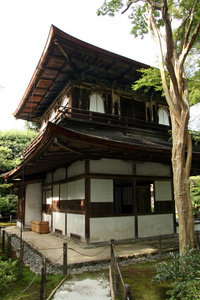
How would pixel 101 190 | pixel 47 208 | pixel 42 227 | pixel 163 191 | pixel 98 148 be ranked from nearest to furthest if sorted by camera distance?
pixel 98 148
pixel 101 190
pixel 163 191
pixel 42 227
pixel 47 208

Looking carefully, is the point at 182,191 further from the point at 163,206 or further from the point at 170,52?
the point at 163,206

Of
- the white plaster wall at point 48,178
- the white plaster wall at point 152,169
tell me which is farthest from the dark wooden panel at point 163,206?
the white plaster wall at point 48,178

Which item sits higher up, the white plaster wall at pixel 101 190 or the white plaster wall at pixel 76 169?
the white plaster wall at pixel 76 169

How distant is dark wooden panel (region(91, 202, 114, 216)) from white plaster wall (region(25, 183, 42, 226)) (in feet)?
24.2

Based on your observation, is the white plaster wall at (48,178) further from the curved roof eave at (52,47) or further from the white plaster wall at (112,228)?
the white plaster wall at (112,228)

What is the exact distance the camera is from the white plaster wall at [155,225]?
9.75 metres

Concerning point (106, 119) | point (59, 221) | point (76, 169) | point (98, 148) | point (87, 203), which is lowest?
point (59, 221)

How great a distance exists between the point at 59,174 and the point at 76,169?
2666 mm

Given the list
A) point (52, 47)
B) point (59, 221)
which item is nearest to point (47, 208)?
point (59, 221)

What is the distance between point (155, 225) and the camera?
10.2 meters

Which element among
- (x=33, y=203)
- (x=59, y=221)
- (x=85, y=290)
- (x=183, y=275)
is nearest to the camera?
(x=183, y=275)

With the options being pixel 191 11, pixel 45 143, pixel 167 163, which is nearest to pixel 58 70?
pixel 45 143

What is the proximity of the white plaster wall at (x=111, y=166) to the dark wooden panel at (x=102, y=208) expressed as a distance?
131 cm

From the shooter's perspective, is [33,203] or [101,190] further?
[33,203]
